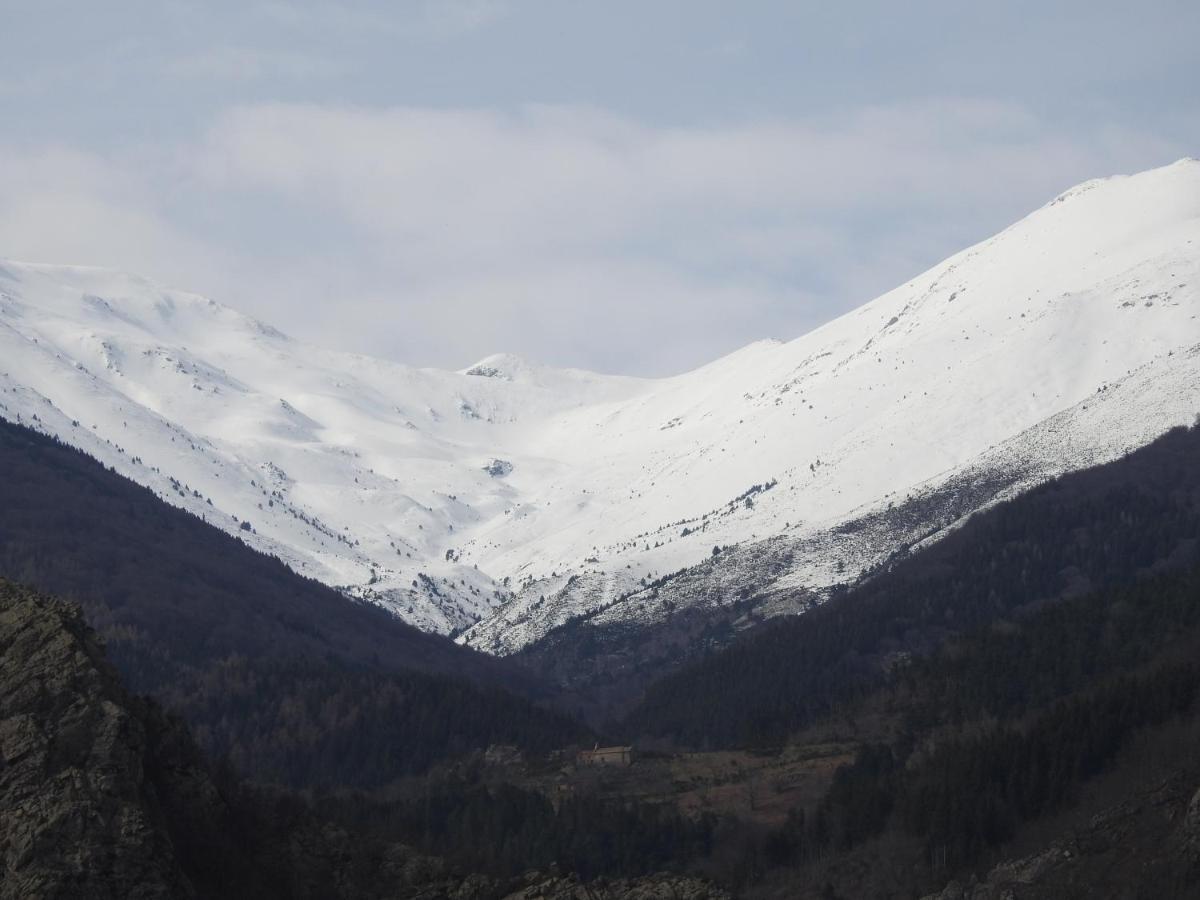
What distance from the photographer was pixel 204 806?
55219 mm

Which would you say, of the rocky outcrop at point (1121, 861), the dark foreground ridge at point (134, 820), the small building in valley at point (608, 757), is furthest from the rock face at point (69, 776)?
the small building in valley at point (608, 757)

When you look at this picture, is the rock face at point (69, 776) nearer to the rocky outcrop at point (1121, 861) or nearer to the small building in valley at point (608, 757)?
the rocky outcrop at point (1121, 861)

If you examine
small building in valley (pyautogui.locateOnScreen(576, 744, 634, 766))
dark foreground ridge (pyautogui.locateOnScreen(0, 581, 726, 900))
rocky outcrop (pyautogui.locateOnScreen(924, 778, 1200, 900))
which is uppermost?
dark foreground ridge (pyautogui.locateOnScreen(0, 581, 726, 900))

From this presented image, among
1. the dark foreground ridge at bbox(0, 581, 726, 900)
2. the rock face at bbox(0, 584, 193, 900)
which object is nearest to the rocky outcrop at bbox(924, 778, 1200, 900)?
the dark foreground ridge at bbox(0, 581, 726, 900)

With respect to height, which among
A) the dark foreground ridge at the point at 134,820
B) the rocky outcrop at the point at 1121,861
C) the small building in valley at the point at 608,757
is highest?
the dark foreground ridge at the point at 134,820

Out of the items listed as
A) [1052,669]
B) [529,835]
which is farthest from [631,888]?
[1052,669]

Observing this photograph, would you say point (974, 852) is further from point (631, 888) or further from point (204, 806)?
point (204, 806)

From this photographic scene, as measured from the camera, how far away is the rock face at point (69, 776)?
1784 inches

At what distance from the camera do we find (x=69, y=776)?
156 feet

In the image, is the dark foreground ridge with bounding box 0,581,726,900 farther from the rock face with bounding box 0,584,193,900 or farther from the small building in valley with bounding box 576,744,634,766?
the small building in valley with bounding box 576,744,634,766

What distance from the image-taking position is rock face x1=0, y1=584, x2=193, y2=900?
149 feet

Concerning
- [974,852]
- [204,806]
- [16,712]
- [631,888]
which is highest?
[16,712]

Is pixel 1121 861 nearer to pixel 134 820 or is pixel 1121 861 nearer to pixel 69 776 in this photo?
pixel 134 820

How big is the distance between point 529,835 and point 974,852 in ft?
116
